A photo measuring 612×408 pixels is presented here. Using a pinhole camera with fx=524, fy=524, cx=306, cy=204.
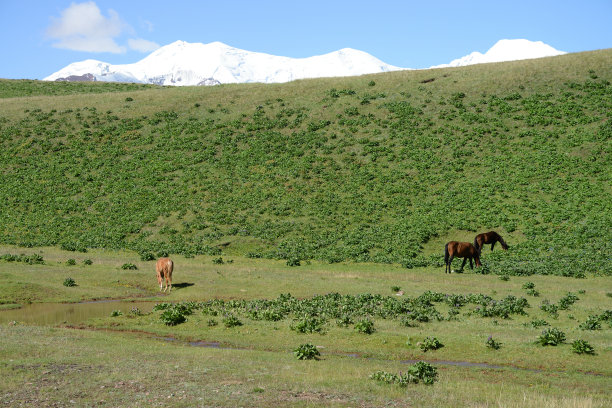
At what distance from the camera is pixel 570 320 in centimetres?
2756

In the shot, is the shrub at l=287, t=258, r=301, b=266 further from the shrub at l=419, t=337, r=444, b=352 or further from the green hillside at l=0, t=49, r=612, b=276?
the shrub at l=419, t=337, r=444, b=352

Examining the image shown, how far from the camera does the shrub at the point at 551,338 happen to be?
22406mm

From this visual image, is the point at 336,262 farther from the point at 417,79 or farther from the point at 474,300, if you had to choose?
the point at 417,79

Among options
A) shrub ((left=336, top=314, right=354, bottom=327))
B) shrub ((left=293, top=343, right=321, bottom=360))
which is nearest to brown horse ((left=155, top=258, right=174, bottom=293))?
shrub ((left=336, top=314, right=354, bottom=327))

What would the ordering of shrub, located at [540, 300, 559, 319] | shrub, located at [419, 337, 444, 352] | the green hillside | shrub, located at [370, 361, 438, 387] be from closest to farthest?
shrub, located at [370, 361, 438, 387]
shrub, located at [419, 337, 444, 352]
shrub, located at [540, 300, 559, 319]
the green hillside

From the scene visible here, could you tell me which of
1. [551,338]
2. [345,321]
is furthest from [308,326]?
[551,338]

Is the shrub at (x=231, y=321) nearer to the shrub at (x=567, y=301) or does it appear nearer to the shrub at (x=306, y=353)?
the shrub at (x=306, y=353)

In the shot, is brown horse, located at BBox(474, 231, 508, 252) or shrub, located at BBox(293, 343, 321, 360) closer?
shrub, located at BBox(293, 343, 321, 360)

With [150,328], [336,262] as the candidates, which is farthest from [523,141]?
[150,328]

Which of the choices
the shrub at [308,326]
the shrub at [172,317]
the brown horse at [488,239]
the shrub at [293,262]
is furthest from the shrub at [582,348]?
the shrub at [293,262]

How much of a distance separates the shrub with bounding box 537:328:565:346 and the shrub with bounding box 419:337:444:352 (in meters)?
4.25

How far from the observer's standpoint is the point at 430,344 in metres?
22.7

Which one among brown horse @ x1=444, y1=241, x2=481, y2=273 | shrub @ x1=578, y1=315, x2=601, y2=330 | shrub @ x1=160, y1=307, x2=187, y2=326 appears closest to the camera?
shrub @ x1=578, y1=315, x2=601, y2=330

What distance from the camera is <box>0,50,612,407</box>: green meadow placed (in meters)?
17.8
